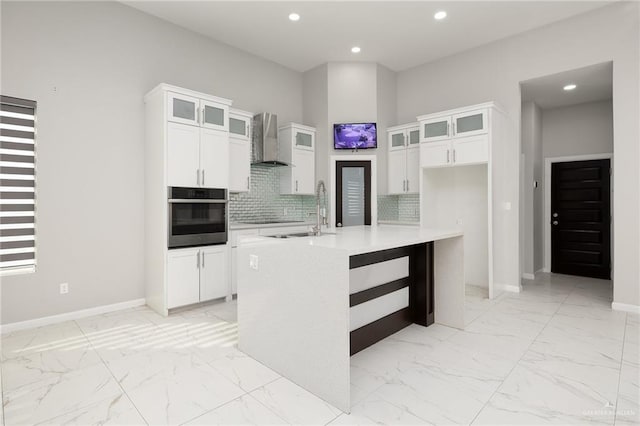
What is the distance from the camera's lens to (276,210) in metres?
5.79

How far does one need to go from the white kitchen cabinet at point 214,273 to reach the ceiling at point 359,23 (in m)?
3.02

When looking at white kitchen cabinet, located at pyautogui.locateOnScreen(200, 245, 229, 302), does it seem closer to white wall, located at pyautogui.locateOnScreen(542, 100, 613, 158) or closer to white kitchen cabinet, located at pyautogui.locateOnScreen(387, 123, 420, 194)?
white kitchen cabinet, located at pyautogui.locateOnScreen(387, 123, 420, 194)

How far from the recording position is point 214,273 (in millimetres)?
4168

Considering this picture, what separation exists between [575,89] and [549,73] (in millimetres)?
962

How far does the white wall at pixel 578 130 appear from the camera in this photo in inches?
224

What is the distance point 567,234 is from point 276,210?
532 centimetres

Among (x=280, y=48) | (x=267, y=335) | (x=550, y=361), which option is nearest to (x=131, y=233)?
(x=267, y=335)

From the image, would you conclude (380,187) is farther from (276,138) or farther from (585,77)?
(585,77)

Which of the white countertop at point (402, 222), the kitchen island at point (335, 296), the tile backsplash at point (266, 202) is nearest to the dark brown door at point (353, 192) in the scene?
the white countertop at point (402, 222)

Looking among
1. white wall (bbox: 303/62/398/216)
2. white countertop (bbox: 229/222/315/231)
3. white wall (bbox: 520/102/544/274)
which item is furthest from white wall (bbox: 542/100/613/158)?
white countertop (bbox: 229/222/315/231)

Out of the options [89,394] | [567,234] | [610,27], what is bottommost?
[89,394]

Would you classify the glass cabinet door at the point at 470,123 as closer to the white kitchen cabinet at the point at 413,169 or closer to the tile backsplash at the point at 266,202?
the white kitchen cabinet at the point at 413,169

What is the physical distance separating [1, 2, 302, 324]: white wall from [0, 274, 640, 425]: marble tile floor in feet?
1.55

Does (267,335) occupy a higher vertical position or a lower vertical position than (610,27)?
lower
